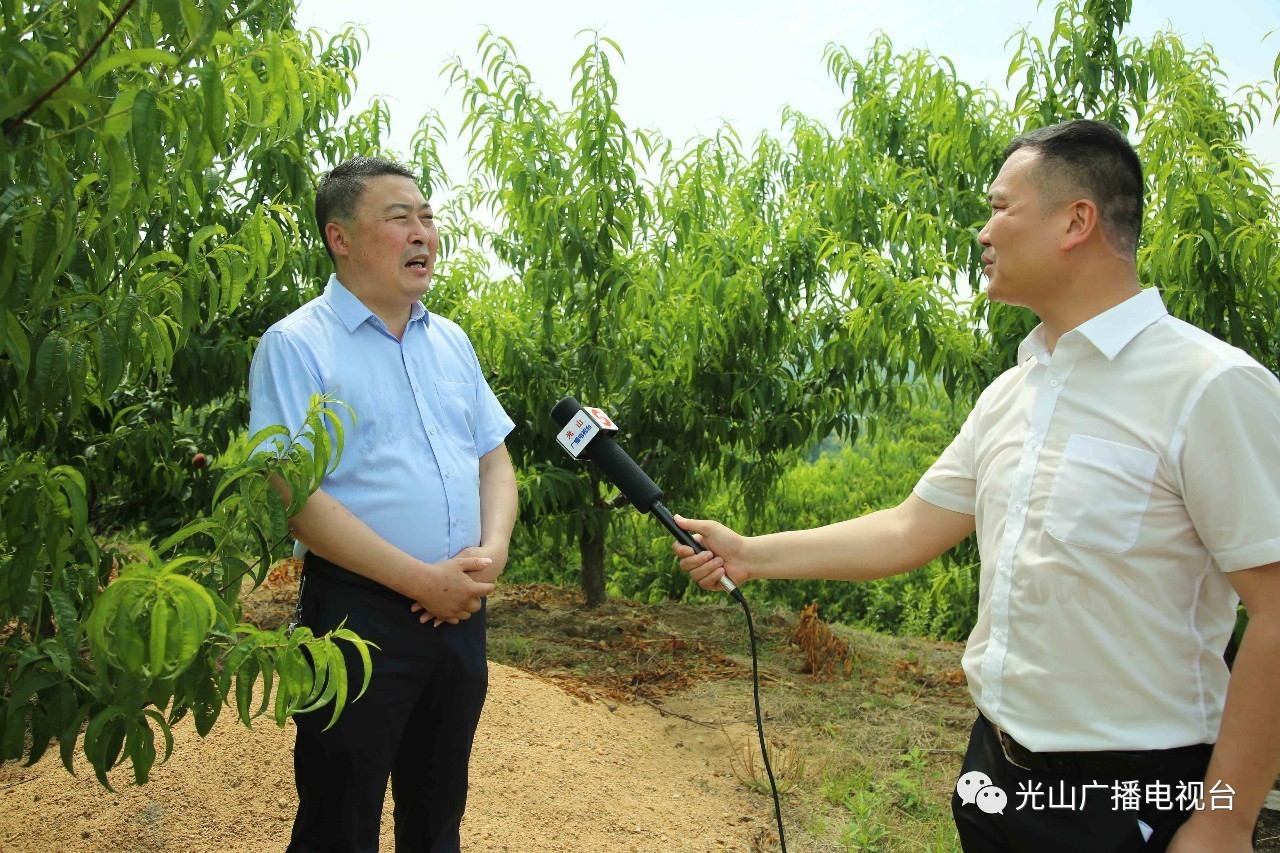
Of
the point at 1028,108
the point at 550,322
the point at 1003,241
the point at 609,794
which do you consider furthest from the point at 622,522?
the point at 1003,241

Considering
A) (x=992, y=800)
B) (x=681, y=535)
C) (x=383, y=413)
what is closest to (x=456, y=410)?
(x=383, y=413)

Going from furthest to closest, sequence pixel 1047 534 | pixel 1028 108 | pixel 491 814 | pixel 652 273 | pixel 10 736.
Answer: pixel 652 273, pixel 1028 108, pixel 491 814, pixel 1047 534, pixel 10 736

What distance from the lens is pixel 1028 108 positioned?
526 cm

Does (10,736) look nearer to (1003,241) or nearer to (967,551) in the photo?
(1003,241)

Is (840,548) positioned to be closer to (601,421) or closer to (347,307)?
(601,421)

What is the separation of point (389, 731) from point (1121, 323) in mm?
1798

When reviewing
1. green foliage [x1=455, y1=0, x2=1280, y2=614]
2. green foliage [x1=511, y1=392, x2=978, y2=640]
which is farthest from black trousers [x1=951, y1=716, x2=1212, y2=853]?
green foliage [x1=511, y1=392, x2=978, y2=640]

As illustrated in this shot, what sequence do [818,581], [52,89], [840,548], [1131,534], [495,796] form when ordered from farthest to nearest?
[818,581], [495,796], [840,548], [1131,534], [52,89]

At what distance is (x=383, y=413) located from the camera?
2.53 meters

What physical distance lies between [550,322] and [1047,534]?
13.6 feet

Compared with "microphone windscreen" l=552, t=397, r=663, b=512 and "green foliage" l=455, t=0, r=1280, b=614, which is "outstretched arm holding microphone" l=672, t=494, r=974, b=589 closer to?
"microphone windscreen" l=552, t=397, r=663, b=512

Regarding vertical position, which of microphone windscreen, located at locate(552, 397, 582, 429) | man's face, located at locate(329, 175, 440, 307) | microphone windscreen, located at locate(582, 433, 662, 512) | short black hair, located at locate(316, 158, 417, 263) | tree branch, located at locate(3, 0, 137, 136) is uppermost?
short black hair, located at locate(316, 158, 417, 263)

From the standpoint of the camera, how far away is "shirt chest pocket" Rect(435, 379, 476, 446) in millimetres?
2697

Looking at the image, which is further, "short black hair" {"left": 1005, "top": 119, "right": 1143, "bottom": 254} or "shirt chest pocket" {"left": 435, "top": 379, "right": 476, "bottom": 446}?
"shirt chest pocket" {"left": 435, "top": 379, "right": 476, "bottom": 446}
